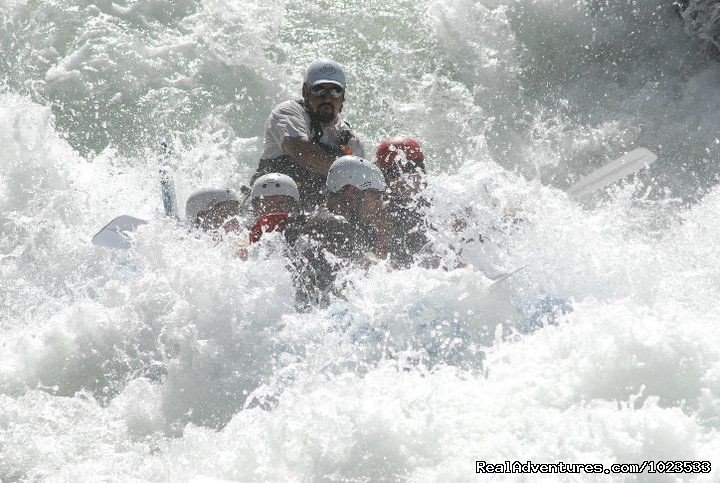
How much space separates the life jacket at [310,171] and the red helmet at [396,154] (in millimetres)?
232

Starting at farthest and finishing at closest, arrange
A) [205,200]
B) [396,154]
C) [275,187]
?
[396,154], [205,200], [275,187]

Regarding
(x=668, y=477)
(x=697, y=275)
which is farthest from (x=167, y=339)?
(x=697, y=275)

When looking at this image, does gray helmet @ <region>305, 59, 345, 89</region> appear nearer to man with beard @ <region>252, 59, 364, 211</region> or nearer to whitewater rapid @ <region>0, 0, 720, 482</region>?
man with beard @ <region>252, 59, 364, 211</region>

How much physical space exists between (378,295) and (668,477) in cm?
188

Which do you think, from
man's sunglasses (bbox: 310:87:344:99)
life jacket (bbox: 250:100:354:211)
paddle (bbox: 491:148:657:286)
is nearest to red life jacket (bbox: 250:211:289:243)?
life jacket (bbox: 250:100:354:211)

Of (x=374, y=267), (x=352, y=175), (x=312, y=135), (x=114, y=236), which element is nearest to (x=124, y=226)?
(x=114, y=236)

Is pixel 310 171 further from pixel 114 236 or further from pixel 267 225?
pixel 114 236

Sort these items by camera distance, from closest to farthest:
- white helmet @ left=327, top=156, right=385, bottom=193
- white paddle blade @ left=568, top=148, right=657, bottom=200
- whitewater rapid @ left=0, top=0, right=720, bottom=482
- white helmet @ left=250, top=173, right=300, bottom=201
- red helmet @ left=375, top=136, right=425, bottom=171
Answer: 1. whitewater rapid @ left=0, top=0, right=720, bottom=482
2. white helmet @ left=327, top=156, right=385, bottom=193
3. white helmet @ left=250, top=173, right=300, bottom=201
4. red helmet @ left=375, top=136, right=425, bottom=171
5. white paddle blade @ left=568, top=148, right=657, bottom=200

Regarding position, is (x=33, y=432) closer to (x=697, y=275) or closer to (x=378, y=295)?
(x=378, y=295)

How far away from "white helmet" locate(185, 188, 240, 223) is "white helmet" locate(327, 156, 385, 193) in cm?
85

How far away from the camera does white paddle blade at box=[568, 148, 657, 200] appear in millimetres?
6621

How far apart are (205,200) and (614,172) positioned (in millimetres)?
2973

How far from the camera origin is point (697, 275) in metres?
5.30

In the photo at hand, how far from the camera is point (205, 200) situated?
593 cm
